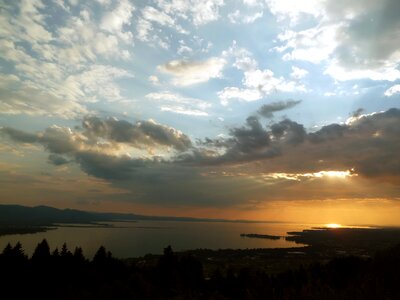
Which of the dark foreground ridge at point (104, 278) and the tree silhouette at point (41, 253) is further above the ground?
the tree silhouette at point (41, 253)

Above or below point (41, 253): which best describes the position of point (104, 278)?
below

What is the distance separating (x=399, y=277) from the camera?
14.8 metres

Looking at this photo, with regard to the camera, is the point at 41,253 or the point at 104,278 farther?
the point at 104,278

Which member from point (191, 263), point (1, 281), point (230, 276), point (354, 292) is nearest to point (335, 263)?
point (230, 276)

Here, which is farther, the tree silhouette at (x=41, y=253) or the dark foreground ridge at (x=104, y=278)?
the tree silhouette at (x=41, y=253)

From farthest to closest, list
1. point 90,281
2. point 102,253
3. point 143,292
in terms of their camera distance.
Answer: point 102,253
point 90,281
point 143,292

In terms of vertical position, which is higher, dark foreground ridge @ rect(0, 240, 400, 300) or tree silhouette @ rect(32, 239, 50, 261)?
tree silhouette @ rect(32, 239, 50, 261)

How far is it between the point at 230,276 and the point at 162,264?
40.4 ft

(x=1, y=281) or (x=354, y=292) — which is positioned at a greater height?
(x=354, y=292)

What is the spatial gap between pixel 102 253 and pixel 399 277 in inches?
2165

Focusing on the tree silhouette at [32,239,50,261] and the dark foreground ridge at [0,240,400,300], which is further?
the tree silhouette at [32,239,50,261]

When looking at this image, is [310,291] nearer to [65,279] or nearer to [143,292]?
[143,292]

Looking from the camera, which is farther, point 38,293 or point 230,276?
point 230,276

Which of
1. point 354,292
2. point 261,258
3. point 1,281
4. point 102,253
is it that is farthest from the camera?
point 261,258
